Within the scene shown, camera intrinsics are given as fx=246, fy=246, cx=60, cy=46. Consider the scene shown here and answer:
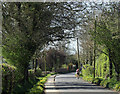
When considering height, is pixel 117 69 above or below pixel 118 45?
below

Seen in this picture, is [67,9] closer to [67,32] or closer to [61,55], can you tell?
[67,32]

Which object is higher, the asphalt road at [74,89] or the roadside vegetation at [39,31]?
the roadside vegetation at [39,31]

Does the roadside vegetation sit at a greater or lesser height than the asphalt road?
greater

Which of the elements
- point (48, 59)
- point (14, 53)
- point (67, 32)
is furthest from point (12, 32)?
point (48, 59)

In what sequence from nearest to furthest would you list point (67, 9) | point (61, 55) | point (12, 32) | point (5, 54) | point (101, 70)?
point (5, 54)
point (12, 32)
point (67, 9)
point (101, 70)
point (61, 55)

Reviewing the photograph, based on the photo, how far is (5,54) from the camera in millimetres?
17453

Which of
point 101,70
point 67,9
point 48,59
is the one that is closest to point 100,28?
Result: point 67,9

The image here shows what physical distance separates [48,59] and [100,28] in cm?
5143

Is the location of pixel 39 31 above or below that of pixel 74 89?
above

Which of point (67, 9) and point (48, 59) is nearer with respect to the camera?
point (67, 9)

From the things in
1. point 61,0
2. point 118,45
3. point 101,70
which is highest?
point 61,0

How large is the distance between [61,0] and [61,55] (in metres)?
60.6

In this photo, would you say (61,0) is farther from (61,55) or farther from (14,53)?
(61,55)

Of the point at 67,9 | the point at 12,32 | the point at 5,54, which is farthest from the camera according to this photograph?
the point at 67,9
